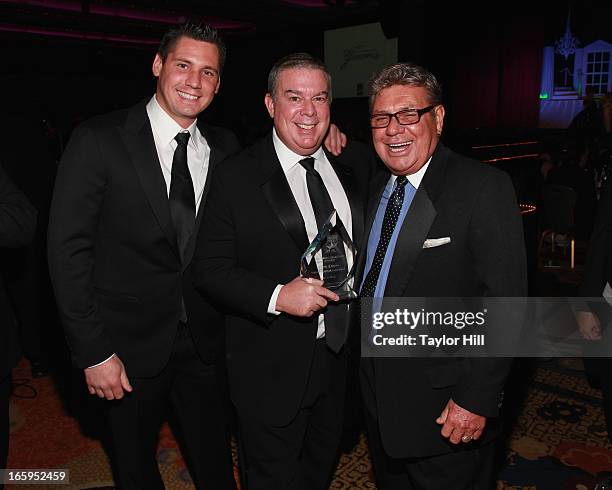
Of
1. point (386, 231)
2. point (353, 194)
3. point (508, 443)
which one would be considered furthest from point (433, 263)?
point (508, 443)

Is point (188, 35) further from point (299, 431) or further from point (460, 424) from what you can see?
point (460, 424)

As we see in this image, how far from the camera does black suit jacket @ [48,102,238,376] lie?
76.8 inches

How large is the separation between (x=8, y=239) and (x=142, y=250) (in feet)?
1.50

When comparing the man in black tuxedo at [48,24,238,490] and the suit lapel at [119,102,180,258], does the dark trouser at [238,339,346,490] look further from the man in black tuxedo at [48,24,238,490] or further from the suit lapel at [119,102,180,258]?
the suit lapel at [119,102,180,258]

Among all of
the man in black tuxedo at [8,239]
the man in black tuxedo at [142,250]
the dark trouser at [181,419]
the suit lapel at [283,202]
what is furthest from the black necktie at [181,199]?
the man in black tuxedo at [8,239]

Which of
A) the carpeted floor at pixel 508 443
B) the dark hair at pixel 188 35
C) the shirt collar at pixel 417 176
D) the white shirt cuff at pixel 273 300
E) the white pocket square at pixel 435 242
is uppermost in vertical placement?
the dark hair at pixel 188 35

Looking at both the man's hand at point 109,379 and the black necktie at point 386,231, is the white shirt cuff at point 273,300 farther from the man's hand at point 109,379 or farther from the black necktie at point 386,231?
the man's hand at point 109,379

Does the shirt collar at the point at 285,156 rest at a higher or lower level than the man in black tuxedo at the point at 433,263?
higher

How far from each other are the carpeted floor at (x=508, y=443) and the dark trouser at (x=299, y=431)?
25.5 inches

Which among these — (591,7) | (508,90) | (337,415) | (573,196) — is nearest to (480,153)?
(573,196)

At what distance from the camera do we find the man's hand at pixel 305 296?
6.07 ft

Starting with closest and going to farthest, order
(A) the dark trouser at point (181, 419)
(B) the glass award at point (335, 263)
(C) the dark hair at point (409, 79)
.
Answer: (C) the dark hair at point (409, 79)
(B) the glass award at point (335, 263)
(A) the dark trouser at point (181, 419)

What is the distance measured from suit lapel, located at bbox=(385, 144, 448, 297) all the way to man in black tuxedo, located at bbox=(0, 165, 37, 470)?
133 cm

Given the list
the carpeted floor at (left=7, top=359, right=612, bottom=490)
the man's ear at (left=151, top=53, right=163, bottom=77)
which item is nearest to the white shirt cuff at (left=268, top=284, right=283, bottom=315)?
the man's ear at (left=151, top=53, right=163, bottom=77)
